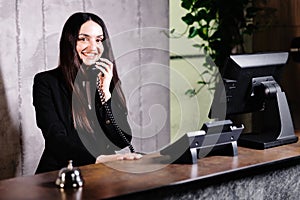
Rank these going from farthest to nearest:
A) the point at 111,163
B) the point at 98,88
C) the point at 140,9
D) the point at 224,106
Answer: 1. the point at 140,9
2. the point at 98,88
3. the point at 224,106
4. the point at 111,163

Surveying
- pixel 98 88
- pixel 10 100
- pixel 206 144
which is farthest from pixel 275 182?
pixel 10 100

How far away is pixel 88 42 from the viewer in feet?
11.3

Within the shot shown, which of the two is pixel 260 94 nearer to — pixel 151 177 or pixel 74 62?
pixel 151 177

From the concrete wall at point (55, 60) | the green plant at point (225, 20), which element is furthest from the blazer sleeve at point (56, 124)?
the green plant at point (225, 20)

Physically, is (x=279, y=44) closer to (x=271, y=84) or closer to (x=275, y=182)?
(x=271, y=84)

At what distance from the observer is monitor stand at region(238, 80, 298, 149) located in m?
2.96

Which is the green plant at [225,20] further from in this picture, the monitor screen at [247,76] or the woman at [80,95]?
the monitor screen at [247,76]

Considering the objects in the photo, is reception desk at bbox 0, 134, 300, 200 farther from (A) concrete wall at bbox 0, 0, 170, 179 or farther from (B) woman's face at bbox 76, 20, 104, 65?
(A) concrete wall at bbox 0, 0, 170, 179

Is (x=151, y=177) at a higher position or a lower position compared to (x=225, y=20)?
lower

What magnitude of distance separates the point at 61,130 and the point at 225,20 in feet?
6.22

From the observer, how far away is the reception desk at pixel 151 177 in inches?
83.0

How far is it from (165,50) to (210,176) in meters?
2.38

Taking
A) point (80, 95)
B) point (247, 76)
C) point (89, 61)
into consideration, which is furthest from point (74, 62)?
point (247, 76)

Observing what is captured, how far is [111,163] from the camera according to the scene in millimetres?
2596
